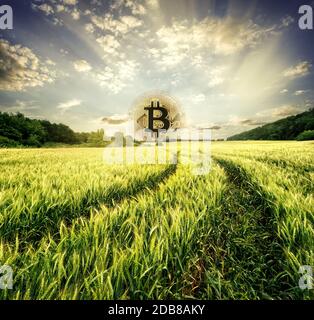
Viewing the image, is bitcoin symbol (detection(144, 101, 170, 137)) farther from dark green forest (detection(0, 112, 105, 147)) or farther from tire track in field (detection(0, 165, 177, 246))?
dark green forest (detection(0, 112, 105, 147))

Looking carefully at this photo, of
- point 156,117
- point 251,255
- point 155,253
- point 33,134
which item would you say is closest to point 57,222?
point 155,253

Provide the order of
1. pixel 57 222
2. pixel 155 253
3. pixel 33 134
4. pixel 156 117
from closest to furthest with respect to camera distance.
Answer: pixel 155 253, pixel 57 222, pixel 156 117, pixel 33 134

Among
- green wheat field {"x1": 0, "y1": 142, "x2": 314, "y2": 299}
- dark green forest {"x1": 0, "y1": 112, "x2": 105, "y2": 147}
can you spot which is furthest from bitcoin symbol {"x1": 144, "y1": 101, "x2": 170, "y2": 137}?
dark green forest {"x1": 0, "y1": 112, "x2": 105, "y2": 147}

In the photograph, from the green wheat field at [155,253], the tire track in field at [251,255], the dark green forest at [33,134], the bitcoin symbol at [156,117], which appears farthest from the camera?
the dark green forest at [33,134]

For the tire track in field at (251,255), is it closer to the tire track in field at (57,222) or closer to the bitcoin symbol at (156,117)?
the tire track in field at (57,222)

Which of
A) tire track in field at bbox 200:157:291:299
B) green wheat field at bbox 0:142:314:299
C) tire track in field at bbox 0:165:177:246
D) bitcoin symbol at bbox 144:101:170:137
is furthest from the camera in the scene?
bitcoin symbol at bbox 144:101:170:137

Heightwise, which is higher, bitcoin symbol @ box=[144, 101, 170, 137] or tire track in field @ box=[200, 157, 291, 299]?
bitcoin symbol @ box=[144, 101, 170, 137]

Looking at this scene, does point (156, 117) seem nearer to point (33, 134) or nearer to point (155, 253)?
point (155, 253)

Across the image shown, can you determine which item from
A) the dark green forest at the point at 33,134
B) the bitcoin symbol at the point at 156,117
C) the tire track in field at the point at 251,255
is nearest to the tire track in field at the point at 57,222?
the tire track in field at the point at 251,255

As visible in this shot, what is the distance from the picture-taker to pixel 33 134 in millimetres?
52156

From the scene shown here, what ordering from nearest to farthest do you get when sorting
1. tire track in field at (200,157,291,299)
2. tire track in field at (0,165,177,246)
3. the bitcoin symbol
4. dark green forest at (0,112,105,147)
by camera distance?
tire track in field at (200,157,291,299) < tire track in field at (0,165,177,246) < the bitcoin symbol < dark green forest at (0,112,105,147)

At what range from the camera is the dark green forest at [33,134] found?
46.8m

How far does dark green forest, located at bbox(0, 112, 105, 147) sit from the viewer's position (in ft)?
153

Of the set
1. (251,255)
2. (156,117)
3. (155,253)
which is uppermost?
(156,117)
